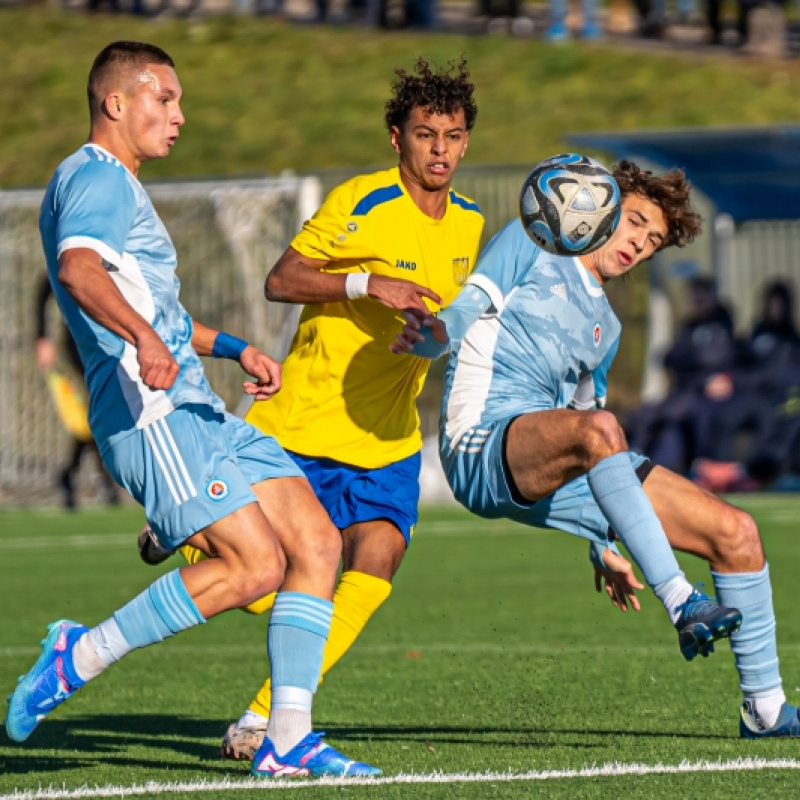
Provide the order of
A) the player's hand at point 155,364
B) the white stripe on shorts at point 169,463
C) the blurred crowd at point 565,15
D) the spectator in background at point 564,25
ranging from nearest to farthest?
1. the player's hand at point 155,364
2. the white stripe on shorts at point 169,463
3. the blurred crowd at point 565,15
4. the spectator in background at point 564,25

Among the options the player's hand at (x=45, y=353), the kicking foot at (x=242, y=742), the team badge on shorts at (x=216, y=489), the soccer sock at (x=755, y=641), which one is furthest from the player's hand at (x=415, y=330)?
the player's hand at (x=45, y=353)

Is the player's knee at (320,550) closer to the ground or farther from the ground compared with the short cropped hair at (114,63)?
closer to the ground

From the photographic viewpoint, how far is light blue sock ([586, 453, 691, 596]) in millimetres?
5980

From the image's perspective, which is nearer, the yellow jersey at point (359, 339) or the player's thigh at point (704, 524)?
the player's thigh at point (704, 524)

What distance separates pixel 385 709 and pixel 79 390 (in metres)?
15.6

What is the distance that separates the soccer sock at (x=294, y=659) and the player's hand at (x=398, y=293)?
1.04 m

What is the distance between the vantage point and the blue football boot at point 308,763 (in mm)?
5844

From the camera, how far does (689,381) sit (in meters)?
20.3

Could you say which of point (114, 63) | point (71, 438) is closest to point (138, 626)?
point (114, 63)

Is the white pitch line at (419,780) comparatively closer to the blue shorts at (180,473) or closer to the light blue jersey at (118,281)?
the blue shorts at (180,473)

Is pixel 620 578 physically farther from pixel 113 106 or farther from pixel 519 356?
pixel 113 106

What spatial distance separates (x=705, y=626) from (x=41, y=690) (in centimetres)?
194

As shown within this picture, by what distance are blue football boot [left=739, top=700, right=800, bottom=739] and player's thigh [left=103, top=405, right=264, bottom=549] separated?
6.37 ft

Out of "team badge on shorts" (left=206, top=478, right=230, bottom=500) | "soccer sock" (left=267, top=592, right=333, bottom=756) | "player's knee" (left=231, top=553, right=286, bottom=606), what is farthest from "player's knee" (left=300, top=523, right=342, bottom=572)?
"team badge on shorts" (left=206, top=478, right=230, bottom=500)
